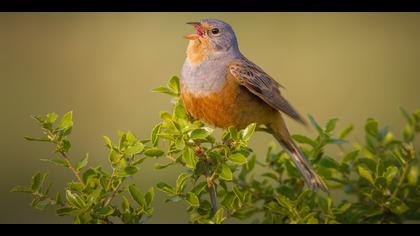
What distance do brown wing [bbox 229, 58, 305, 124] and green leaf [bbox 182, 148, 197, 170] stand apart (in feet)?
3.86

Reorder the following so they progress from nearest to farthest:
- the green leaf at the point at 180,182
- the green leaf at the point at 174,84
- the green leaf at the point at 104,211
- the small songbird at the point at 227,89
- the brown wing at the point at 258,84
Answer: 1. the green leaf at the point at 104,211
2. the green leaf at the point at 180,182
3. the green leaf at the point at 174,84
4. the small songbird at the point at 227,89
5. the brown wing at the point at 258,84

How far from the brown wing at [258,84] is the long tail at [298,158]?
0.15 m

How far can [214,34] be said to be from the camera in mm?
4160

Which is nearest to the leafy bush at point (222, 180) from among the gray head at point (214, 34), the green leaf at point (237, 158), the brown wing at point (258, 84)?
the green leaf at point (237, 158)

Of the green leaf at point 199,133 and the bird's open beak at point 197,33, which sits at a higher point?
the bird's open beak at point 197,33

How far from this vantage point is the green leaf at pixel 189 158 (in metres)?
2.83

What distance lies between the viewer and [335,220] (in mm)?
3188

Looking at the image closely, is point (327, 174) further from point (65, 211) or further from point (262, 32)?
point (262, 32)

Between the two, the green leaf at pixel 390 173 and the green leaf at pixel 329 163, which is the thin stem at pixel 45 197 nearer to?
the green leaf at pixel 329 163

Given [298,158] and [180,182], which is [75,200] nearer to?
[180,182]

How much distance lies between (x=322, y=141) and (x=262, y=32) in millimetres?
7362
